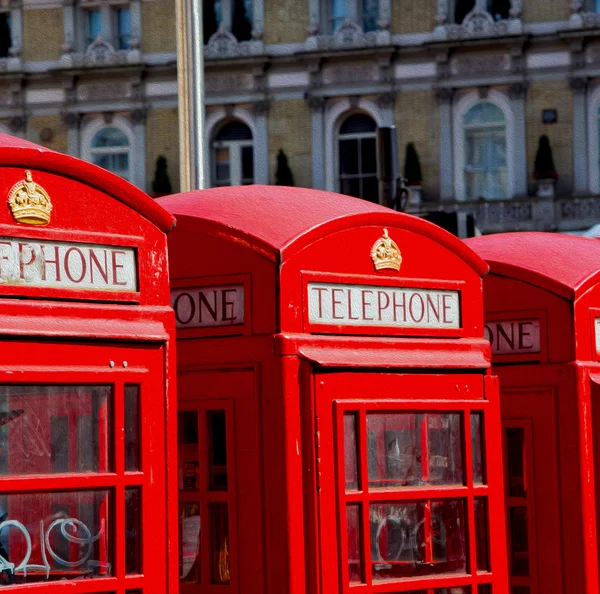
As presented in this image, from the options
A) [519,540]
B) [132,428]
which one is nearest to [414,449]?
[132,428]

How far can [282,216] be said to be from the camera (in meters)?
5.39

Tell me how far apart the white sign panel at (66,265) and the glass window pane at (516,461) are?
8.48ft

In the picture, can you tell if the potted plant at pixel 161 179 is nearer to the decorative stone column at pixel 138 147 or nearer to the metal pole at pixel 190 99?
the decorative stone column at pixel 138 147

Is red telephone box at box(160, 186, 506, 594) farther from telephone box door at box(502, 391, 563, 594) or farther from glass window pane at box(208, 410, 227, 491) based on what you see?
telephone box door at box(502, 391, 563, 594)

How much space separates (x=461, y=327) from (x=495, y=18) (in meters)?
29.1

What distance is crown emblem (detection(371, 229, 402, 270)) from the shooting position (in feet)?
18.0

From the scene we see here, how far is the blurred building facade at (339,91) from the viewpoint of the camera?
3353 centimetres

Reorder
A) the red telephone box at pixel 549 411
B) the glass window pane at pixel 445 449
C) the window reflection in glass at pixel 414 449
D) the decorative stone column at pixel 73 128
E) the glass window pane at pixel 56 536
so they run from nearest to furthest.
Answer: the glass window pane at pixel 56 536 → the window reflection in glass at pixel 414 449 → the glass window pane at pixel 445 449 → the red telephone box at pixel 549 411 → the decorative stone column at pixel 73 128

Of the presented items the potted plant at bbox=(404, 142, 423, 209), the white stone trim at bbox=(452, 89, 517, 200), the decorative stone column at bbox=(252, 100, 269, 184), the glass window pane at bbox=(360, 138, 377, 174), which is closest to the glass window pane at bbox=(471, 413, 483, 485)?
the potted plant at bbox=(404, 142, 423, 209)

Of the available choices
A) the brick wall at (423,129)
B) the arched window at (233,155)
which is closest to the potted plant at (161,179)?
the arched window at (233,155)

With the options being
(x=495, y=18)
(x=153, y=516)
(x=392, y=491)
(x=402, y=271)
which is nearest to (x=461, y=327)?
(x=402, y=271)

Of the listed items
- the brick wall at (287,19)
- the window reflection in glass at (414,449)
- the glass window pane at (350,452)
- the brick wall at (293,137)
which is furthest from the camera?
the brick wall at (287,19)

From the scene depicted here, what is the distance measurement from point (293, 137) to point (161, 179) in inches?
114

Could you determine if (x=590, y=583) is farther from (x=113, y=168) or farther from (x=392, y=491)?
(x=113, y=168)
